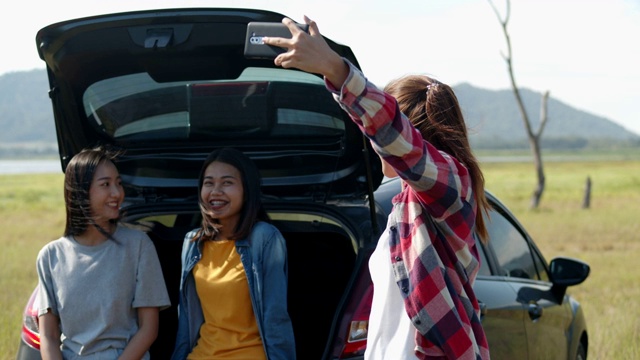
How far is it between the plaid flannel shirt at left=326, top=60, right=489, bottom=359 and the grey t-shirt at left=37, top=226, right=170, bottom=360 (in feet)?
3.66

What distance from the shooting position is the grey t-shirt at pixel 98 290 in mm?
3094

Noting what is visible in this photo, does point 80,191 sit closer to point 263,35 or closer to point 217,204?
point 217,204

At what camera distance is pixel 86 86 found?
3.79 meters

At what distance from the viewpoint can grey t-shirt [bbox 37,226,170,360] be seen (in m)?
3.09

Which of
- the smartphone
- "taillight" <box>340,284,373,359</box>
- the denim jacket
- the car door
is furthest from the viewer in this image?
the car door

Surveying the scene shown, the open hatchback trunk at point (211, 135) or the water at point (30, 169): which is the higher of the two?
the open hatchback trunk at point (211, 135)

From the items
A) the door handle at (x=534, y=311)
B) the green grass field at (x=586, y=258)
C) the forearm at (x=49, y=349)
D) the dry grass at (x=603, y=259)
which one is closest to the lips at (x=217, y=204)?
the forearm at (x=49, y=349)

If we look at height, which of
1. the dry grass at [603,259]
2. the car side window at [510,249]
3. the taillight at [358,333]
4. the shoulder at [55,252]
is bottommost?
the dry grass at [603,259]

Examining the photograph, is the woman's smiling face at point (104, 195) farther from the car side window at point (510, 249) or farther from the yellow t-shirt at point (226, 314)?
the car side window at point (510, 249)

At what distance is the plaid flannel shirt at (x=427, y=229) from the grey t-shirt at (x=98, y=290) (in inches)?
44.0

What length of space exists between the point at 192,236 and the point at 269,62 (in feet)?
2.40

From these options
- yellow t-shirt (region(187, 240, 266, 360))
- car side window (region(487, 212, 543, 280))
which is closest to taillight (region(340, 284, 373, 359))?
yellow t-shirt (region(187, 240, 266, 360))

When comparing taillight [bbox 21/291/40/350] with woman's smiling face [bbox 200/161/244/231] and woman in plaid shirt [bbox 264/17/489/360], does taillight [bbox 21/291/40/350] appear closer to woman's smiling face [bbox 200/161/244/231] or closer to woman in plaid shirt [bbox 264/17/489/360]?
woman's smiling face [bbox 200/161/244/231]

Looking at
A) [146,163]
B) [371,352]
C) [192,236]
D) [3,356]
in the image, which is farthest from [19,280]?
[371,352]
